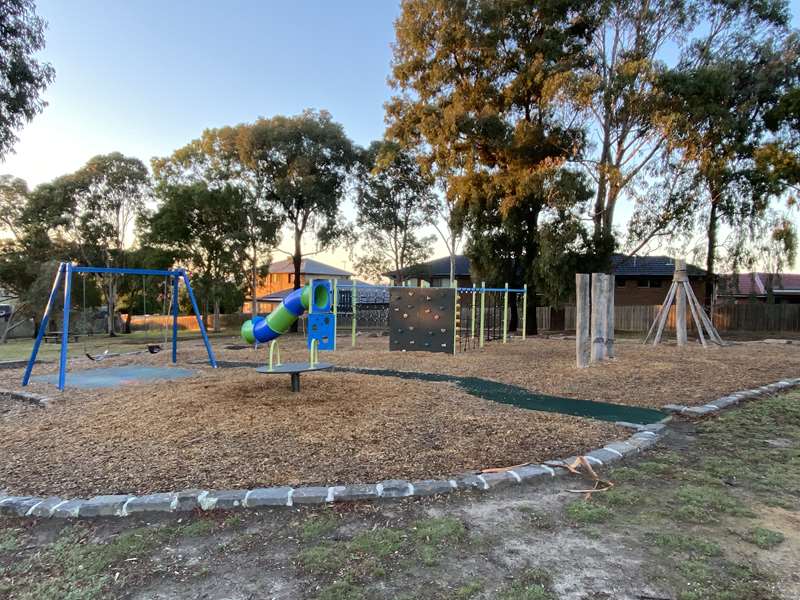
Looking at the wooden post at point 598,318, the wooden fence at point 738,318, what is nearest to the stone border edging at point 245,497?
the wooden post at point 598,318

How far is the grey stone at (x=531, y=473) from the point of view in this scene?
3663 millimetres

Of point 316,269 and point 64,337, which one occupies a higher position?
point 316,269

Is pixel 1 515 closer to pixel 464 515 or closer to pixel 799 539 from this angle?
pixel 464 515

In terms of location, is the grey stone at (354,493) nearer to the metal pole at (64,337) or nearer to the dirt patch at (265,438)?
the dirt patch at (265,438)

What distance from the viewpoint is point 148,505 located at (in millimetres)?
3197

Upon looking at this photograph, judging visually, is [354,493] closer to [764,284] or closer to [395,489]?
[395,489]

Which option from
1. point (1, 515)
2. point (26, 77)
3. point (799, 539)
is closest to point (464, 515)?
point (799, 539)

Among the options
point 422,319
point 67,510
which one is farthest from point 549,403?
point 422,319

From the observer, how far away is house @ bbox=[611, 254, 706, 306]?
98.9 feet

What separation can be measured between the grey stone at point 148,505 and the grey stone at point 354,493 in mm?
1086

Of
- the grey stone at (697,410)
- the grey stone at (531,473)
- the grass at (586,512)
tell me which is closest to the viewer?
the grass at (586,512)

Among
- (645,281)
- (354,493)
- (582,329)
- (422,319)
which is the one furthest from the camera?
(645,281)

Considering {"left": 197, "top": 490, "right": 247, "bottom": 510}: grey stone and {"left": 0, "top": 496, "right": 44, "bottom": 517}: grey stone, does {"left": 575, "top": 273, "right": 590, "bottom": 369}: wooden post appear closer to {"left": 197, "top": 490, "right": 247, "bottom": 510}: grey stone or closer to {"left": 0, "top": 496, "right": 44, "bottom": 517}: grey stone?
{"left": 197, "top": 490, "right": 247, "bottom": 510}: grey stone

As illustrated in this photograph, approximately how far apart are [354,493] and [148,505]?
1351 mm
